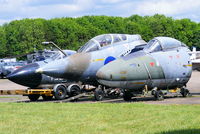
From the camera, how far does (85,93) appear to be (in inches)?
886

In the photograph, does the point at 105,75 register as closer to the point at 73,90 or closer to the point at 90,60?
the point at 90,60

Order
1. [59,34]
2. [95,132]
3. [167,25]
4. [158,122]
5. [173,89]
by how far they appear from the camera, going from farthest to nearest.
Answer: [167,25] → [59,34] → [173,89] → [158,122] → [95,132]

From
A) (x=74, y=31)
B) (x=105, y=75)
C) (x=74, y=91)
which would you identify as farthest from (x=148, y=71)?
(x=74, y=31)

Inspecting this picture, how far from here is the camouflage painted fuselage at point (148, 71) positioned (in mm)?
19797

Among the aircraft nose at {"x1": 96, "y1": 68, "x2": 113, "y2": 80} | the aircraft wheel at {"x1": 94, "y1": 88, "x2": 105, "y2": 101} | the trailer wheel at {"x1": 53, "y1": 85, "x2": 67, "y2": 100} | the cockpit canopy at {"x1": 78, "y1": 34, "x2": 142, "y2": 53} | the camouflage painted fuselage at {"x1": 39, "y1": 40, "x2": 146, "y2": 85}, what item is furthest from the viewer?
the trailer wheel at {"x1": 53, "y1": 85, "x2": 67, "y2": 100}

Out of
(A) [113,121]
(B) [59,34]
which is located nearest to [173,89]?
(A) [113,121]

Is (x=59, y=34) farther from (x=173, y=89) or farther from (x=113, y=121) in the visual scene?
(x=113, y=121)

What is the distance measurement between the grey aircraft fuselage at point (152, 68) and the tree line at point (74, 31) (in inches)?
2838

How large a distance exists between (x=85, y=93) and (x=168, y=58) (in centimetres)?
438

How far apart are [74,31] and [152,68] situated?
79.9m

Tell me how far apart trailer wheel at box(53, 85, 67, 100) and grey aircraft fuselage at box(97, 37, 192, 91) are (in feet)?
11.6

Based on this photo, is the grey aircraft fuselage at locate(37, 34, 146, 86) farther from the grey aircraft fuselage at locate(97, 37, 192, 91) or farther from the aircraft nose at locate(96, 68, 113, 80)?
the aircraft nose at locate(96, 68, 113, 80)

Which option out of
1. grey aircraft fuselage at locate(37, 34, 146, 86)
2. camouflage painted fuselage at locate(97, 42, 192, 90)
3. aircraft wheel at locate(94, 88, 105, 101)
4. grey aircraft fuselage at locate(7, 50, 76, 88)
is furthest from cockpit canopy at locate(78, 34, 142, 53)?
camouflage painted fuselage at locate(97, 42, 192, 90)

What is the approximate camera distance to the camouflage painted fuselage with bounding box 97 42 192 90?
65.0ft
